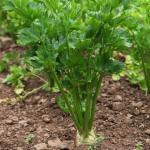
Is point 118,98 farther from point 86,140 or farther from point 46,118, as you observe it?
point 86,140

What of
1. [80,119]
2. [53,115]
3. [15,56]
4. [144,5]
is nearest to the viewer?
[80,119]

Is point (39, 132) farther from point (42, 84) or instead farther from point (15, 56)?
point (15, 56)

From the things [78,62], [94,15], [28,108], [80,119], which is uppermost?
[94,15]

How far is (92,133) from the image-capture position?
115 inches

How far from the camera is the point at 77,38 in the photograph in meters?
2.59

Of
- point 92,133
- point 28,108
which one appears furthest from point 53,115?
point 92,133

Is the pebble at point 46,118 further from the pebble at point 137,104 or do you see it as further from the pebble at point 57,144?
the pebble at point 137,104

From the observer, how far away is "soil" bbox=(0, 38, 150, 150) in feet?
9.85

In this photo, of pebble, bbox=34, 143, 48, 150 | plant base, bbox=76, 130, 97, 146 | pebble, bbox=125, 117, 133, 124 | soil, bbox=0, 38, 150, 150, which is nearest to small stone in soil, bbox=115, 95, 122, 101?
soil, bbox=0, 38, 150, 150

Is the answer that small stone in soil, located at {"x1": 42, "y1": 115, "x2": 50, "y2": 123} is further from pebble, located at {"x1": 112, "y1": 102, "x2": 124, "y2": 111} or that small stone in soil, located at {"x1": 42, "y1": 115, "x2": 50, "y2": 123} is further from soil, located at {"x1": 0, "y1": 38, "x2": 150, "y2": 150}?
pebble, located at {"x1": 112, "y1": 102, "x2": 124, "y2": 111}

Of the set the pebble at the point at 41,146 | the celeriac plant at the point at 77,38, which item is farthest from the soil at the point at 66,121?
the celeriac plant at the point at 77,38

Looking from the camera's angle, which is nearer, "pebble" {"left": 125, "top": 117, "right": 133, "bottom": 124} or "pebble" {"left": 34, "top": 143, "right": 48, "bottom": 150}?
"pebble" {"left": 34, "top": 143, "right": 48, "bottom": 150}

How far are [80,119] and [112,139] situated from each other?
29cm

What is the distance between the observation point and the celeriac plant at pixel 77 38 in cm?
258
